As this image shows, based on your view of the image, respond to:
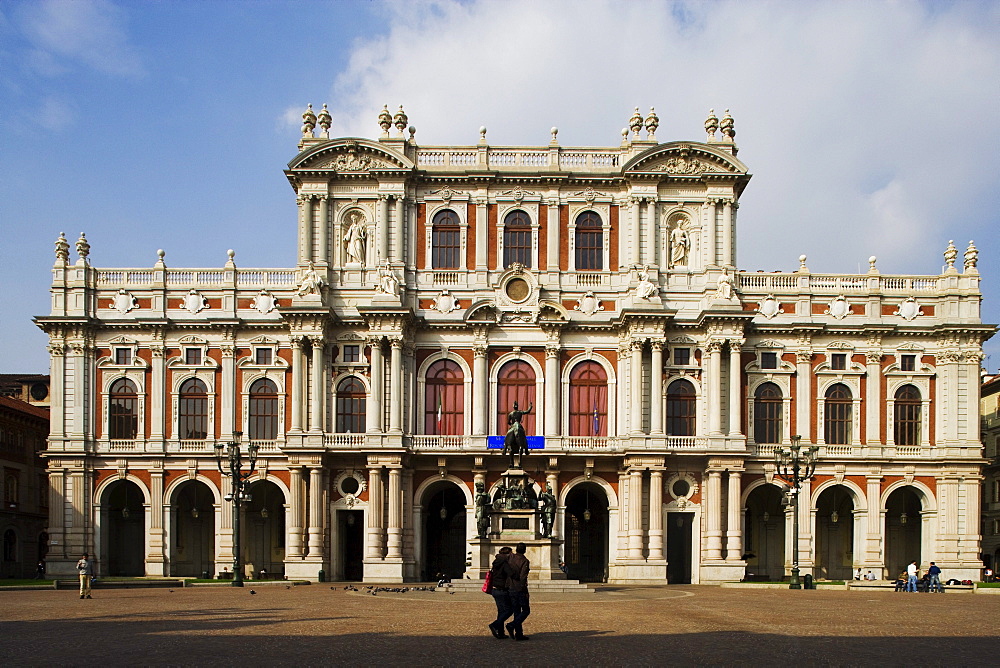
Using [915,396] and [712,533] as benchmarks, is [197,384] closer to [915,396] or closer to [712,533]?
[712,533]

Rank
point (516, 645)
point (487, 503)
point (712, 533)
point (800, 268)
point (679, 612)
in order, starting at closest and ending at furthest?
1. point (516, 645)
2. point (679, 612)
3. point (487, 503)
4. point (712, 533)
5. point (800, 268)

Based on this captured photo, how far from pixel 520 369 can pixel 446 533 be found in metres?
10.4

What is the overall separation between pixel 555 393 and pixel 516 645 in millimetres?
37672

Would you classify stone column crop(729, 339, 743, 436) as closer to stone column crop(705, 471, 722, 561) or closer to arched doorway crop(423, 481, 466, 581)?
stone column crop(705, 471, 722, 561)

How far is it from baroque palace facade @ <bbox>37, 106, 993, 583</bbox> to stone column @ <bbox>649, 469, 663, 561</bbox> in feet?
1.22

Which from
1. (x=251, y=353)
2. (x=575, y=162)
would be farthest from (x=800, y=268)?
(x=251, y=353)

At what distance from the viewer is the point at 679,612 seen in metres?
35.3

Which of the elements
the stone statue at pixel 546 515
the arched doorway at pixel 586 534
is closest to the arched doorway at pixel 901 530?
the arched doorway at pixel 586 534

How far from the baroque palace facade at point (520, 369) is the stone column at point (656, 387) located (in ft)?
0.51

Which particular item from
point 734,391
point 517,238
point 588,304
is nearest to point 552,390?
point 588,304

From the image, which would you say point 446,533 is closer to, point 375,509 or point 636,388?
point 375,509

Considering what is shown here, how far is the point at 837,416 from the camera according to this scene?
208 ft

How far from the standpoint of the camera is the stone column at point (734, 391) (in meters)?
61.0

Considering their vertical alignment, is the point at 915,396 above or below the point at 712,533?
above
